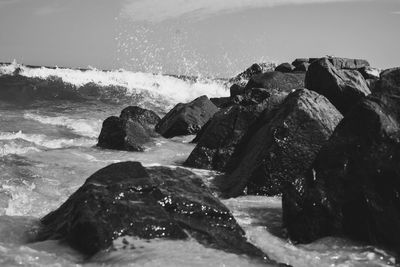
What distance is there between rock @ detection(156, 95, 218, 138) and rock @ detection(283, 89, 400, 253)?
7.22 metres

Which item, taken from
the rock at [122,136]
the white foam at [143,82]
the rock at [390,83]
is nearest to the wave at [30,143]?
the rock at [122,136]

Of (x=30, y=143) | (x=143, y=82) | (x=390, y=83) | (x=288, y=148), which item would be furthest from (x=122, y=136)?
(x=143, y=82)

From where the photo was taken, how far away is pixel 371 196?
461 cm

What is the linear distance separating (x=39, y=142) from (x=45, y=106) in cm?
1188

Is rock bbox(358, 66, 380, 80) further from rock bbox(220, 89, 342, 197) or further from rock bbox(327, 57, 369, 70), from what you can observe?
rock bbox(220, 89, 342, 197)

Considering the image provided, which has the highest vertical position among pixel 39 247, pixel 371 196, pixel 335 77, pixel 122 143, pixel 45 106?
pixel 335 77

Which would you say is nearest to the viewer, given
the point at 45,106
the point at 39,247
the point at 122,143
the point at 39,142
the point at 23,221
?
the point at 39,247

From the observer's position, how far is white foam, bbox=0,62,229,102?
3250cm

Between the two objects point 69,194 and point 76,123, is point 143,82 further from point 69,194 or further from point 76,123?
point 69,194

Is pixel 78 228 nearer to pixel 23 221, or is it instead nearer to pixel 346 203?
pixel 23 221

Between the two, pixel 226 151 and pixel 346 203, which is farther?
pixel 226 151

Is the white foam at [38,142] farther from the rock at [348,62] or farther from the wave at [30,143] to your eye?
the rock at [348,62]

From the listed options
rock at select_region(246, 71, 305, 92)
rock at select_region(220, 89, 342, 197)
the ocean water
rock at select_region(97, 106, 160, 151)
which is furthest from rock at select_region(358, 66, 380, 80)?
rock at select_region(220, 89, 342, 197)

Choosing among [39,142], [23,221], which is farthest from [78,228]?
[39,142]
